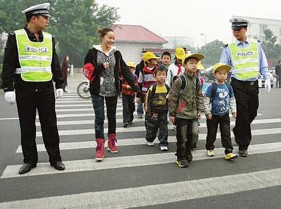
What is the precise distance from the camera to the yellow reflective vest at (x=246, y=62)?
4.84 m

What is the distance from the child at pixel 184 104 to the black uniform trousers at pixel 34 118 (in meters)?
1.61

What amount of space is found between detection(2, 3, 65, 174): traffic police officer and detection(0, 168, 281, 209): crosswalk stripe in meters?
0.93

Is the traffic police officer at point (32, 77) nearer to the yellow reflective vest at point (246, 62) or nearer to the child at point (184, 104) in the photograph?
the child at point (184, 104)

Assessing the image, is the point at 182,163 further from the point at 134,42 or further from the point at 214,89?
the point at 134,42

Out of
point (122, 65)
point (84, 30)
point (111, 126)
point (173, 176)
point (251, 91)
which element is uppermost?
point (84, 30)

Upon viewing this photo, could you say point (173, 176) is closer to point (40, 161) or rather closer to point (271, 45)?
point (40, 161)

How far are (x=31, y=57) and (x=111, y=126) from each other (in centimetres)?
158

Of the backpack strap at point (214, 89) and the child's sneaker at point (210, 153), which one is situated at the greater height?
the backpack strap at point (214, 89)

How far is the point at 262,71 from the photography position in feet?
16.5

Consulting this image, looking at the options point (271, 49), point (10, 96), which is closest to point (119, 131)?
point (10, 96)

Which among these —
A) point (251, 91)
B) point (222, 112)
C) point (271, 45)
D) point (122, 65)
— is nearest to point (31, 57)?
point (122, 65)

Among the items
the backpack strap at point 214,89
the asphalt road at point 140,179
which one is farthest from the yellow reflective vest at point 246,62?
the asphalt road at point 140,179

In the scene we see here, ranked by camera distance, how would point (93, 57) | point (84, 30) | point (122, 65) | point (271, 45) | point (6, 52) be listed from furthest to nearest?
1. point (271, 45)
2. point (84, 30)
3. point (122, 65)
4. point (93, 57)
5. point (6, 52)

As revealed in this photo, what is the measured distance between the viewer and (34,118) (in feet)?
13.8
